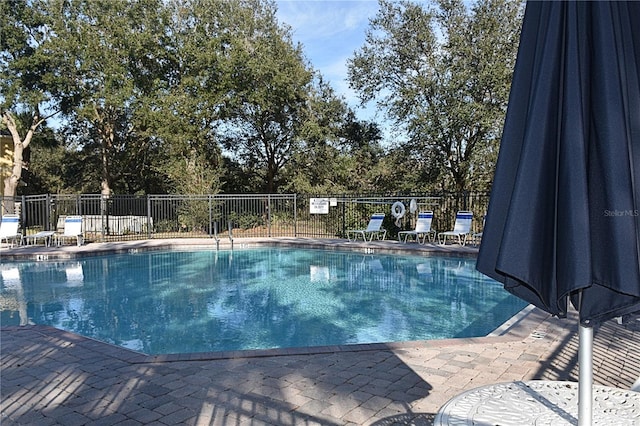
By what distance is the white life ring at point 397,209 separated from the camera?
44.2 ft

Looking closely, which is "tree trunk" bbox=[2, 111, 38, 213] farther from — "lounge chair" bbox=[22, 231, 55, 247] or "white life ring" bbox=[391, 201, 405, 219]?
"white life ring" bbox=[391, 201, 405, 219]

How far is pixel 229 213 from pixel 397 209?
6982mm

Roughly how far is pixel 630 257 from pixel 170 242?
1307 cm

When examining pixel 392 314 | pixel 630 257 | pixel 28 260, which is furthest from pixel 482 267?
pixel 28 260

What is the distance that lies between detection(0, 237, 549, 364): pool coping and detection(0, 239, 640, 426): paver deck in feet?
0.09

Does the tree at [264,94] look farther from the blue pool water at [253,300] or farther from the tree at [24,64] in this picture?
the blue pool water at [253,300]

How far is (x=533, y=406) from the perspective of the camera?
1769mm

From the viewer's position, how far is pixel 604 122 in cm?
133

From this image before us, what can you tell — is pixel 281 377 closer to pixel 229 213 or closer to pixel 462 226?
pixel 462 226

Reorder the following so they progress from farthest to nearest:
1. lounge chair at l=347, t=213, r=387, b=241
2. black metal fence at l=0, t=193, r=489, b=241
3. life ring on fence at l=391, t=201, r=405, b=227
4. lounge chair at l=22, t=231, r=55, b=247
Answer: black metal fence at l=0, t=193, r=489, b=241 < life ring on fence at l=391, t=201, r=405, b=227 < lounge chair at l=347, t=213, r=387, b=241 < lounge chair at l=22, t=231, r=55, b=247

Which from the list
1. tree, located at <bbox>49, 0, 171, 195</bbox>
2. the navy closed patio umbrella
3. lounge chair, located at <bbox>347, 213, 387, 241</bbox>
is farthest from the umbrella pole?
tree, located at <bbox>49, 0, 171, 195</bbox>

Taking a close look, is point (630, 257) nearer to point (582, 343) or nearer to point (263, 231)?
point (582, 343)

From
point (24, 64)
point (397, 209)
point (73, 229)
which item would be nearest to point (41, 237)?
point (73, 229)

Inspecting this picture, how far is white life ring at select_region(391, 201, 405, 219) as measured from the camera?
13461mm
